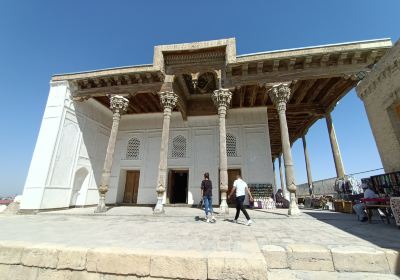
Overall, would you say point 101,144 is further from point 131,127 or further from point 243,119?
point 243,119

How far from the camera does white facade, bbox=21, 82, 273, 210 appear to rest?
31.6 feet

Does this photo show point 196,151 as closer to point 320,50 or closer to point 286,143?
point 286,143

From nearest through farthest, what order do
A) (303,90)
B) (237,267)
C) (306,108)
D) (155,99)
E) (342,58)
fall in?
(237,267)
(342,58)
(303,90)
(306,108)
(155,99)

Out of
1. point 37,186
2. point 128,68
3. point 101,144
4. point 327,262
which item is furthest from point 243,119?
point 37,186

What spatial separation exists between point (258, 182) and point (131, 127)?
960 cm

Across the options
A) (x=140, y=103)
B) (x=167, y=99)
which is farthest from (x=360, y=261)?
(x=140, y=103)

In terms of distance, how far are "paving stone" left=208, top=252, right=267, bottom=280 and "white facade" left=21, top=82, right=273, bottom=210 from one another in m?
9.67

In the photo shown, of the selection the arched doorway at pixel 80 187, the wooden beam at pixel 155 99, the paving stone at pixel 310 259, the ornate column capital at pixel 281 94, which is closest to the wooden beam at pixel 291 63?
the ornate column capital at pixel 281 94

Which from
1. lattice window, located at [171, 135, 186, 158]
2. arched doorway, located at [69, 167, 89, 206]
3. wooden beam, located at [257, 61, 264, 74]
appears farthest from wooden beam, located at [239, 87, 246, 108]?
arched doorway, located at [69, 167, 89, 206]

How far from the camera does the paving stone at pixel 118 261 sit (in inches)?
99.1

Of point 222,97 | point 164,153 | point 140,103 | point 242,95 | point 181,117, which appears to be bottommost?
point 164,153

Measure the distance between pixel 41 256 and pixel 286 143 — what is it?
8235 millimetres

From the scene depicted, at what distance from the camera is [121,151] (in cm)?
1370

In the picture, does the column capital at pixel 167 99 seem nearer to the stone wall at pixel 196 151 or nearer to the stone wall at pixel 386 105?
the stone wall at pixel 196 151
